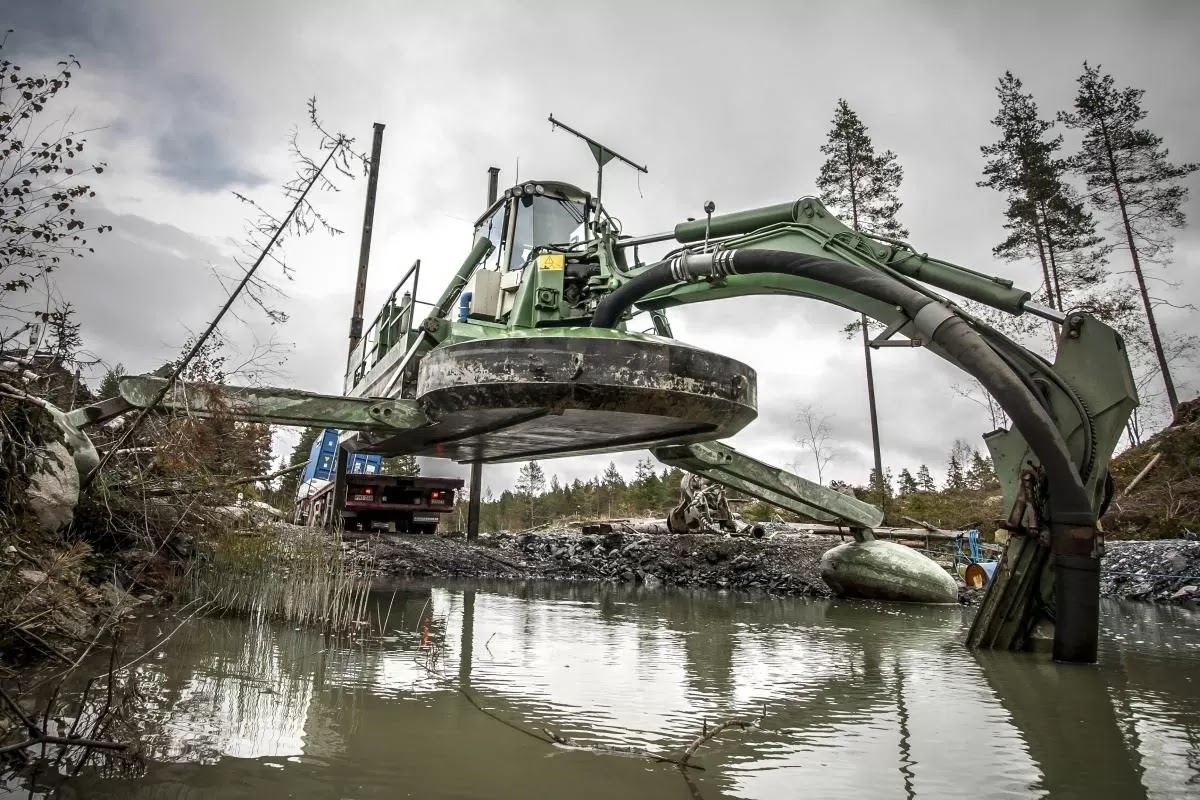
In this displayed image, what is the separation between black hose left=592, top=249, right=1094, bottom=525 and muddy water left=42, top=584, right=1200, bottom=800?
1316 mm

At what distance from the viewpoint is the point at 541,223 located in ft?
25.1

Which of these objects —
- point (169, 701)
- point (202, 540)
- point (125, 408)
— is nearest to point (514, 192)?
point (125, 408)

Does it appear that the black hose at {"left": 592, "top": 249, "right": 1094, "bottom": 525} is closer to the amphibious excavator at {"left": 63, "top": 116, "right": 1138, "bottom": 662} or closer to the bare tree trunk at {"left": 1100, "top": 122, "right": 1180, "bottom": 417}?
the amphibious excavator at {"left": 63, "top": 116, "right": 1138, "bottom": 662}

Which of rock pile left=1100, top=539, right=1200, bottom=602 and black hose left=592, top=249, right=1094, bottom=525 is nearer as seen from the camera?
black hose left=592, top=249, right=1094, bottom=525

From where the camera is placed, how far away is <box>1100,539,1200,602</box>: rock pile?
10367 millimetres

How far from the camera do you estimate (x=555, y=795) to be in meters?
2.26

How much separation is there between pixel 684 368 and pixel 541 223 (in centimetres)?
336

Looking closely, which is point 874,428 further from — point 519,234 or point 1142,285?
point 519,234

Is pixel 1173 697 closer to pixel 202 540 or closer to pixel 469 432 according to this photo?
pixel 469 432

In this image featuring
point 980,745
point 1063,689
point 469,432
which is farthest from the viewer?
point 469,432

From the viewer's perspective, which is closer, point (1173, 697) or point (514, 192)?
point (1173, 697)

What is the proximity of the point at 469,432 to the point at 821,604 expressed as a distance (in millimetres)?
5509

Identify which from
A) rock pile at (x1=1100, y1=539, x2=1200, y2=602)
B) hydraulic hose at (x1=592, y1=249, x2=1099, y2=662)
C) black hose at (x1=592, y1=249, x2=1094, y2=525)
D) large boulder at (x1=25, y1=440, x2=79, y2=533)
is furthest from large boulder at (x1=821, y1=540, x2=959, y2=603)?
large boulder at (x1=25, y1=440, x2=79, y2=533)

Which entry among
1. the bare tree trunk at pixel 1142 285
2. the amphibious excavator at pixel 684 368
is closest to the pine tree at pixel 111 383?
the amphibious excavator at pixel 684 368
